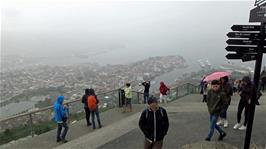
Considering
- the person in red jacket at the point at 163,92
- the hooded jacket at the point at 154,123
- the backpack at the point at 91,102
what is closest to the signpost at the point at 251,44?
the hooded jacket at the point at 154,123

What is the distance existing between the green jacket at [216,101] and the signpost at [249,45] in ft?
5.18

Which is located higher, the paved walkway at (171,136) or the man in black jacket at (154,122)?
the man in black jacket at (154,122)

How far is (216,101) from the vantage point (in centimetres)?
689

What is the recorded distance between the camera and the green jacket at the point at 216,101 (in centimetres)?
689

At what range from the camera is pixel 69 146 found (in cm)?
805

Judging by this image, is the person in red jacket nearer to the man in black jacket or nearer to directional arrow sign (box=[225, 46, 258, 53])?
the man in black jacket

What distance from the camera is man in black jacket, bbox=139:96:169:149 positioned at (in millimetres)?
5473

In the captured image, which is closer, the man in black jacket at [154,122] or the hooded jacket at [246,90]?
the man in black jacket at [154,122]

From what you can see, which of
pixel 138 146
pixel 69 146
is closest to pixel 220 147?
pixel 138 146

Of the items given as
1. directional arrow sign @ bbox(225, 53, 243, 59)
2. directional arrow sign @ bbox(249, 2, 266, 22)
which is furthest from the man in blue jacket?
directional arrow sign @ bbox(249, 2, 266, 22)

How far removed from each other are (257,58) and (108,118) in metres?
7.06

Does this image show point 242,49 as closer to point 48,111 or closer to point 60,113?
point 60,113

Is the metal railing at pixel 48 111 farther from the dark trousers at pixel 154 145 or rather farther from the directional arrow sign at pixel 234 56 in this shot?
the directional arrow sign at pixel 234 56

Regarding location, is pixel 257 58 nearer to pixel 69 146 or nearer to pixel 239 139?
pixel 239 139
